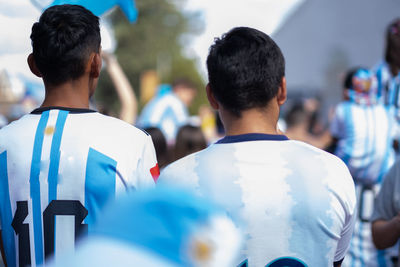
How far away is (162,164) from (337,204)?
6.84ft

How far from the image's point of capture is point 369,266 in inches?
157

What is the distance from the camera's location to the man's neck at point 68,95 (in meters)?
1.84

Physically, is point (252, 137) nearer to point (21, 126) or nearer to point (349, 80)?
point (21, 126)

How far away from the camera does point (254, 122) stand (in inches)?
64.4

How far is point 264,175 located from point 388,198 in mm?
968

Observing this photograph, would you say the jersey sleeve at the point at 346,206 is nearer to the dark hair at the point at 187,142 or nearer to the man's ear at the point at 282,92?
the man's ear at the point at 282,92

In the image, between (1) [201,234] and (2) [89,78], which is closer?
(1) [201,234]

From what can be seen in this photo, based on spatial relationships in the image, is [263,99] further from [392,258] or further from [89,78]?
[392,258]

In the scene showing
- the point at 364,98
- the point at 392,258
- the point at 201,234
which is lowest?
the point at 392,258

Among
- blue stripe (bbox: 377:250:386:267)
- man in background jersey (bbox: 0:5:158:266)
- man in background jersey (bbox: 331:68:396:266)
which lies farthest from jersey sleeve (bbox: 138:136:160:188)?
man in background jersey (bbox: 331:68:396:266)

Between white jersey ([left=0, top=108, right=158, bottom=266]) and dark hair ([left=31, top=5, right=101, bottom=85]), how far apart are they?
18cm

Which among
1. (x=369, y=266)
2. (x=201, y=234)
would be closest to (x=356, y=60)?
(x=369, y=266)

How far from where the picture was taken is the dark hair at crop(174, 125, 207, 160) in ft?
12.7

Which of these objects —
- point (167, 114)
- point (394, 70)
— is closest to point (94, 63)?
point (394, 70)
